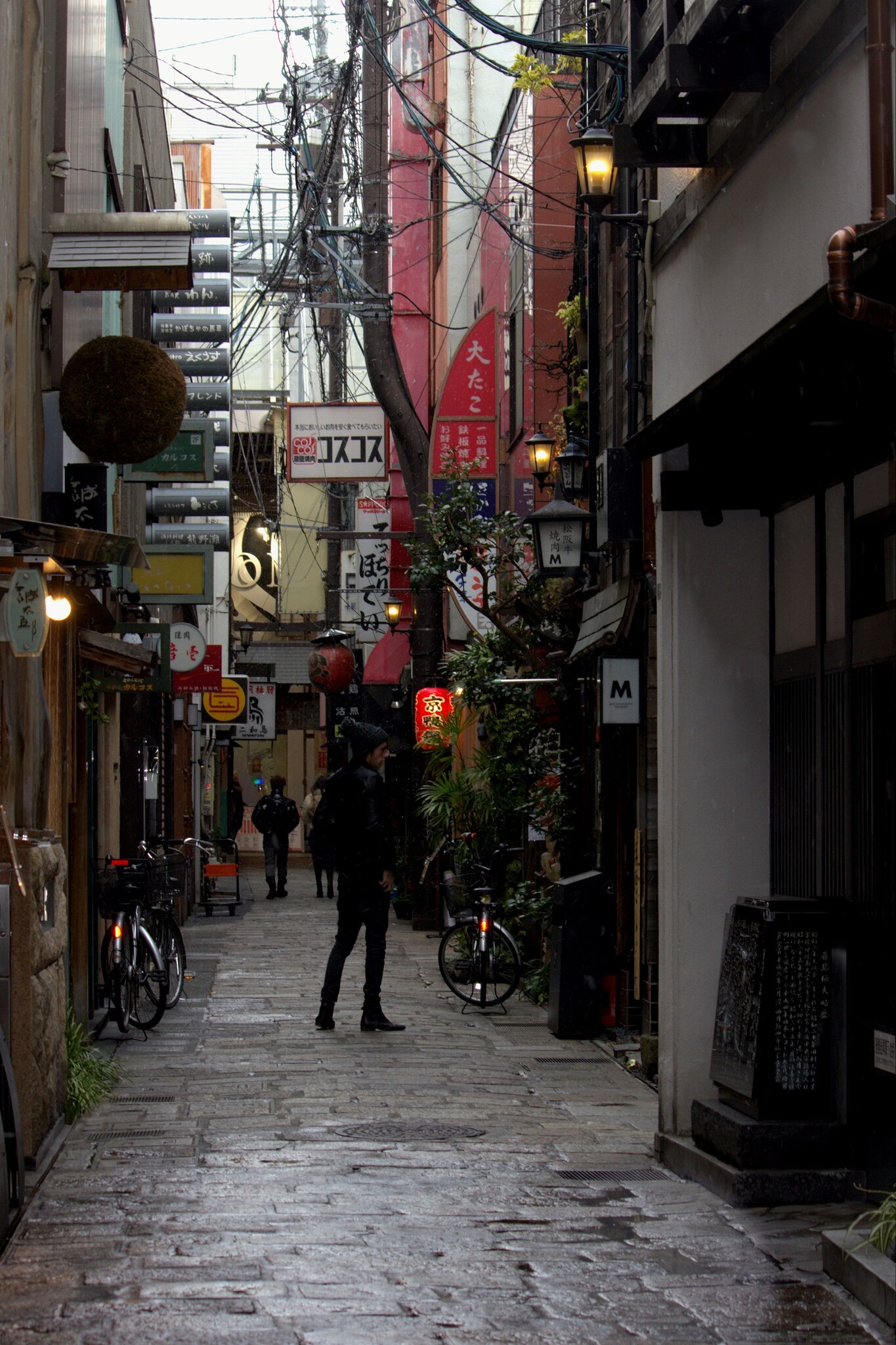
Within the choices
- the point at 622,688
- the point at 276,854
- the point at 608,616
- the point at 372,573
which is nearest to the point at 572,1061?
the point at 622,688

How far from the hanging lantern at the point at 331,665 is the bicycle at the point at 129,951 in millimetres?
13758

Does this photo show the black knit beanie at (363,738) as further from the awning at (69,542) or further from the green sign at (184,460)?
the green sign at (184,460)

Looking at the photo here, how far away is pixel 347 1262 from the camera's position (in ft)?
20.1

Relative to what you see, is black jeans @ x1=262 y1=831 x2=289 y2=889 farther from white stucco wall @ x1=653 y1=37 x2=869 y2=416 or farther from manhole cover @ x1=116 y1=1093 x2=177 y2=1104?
white stucco wall @ x1=653 y1=37 x2=869 y2=416

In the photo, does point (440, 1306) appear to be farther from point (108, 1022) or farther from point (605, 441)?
point (605, 441)

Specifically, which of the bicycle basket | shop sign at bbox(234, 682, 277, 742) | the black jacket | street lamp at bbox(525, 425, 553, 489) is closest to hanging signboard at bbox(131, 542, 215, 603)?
street lamp at bbox(525, 425, 553, 489)

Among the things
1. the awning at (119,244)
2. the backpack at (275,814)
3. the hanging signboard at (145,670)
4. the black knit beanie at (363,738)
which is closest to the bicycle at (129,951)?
the hanging signboard at (145,670)

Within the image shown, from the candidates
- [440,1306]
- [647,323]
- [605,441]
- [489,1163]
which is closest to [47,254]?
[647,323]

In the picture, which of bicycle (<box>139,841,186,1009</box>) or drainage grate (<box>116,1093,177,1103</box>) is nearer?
drainage grate (<box>116,1093,177,1103</box>)

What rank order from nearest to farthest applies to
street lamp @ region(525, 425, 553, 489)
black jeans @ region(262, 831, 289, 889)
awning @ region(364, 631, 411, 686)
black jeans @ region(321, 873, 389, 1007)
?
1. black jeans @ region(321, 873, 389, 1007)
2. street lamp @ region(525, 425, 553, 489)
3. awning @ region(364, 631, 411, 686)
4. black jeans @ region(262, 831, 289, 889)

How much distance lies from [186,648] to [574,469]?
9204mm

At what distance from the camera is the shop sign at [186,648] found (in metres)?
22.0

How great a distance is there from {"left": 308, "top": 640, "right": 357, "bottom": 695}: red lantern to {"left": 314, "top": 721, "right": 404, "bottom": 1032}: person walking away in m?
14.3

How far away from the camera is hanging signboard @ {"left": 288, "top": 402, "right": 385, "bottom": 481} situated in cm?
2519
